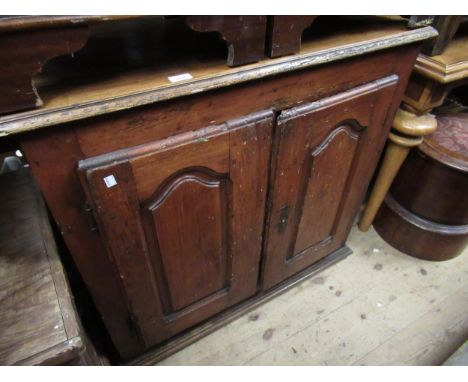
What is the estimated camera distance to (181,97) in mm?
573

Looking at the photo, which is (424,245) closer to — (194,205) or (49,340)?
(194,205)

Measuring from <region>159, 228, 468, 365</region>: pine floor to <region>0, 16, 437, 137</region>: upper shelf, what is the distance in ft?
3.10

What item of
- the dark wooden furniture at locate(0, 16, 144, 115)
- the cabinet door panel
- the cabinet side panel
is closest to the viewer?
the dark wooden furniture at locate(0, 16, 144, 115)

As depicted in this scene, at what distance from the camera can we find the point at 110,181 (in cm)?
59

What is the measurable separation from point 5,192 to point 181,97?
23.3 inches

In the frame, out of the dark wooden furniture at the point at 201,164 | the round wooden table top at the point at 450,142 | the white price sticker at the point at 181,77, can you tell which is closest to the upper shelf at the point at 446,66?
the dark wooden furniture at the point at 201,164

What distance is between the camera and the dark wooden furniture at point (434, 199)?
1157mm

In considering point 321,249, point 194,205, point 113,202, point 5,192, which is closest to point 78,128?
point 113,202

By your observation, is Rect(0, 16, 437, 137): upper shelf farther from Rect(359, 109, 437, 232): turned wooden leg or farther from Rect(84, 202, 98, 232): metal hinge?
Rect(359, 109, 437, 232): turned wooden leg

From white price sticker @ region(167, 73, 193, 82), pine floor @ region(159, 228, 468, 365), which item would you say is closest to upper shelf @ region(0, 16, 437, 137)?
white price sticker @ region(167, 73, 193, 82)

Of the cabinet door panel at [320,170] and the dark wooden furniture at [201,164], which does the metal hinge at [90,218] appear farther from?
the cabinet door panel at [320,170]

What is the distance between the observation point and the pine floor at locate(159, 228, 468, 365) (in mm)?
1155

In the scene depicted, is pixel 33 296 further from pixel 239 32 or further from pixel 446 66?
pixel 446 66

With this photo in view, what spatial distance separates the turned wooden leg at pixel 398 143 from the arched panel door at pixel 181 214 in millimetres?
599
